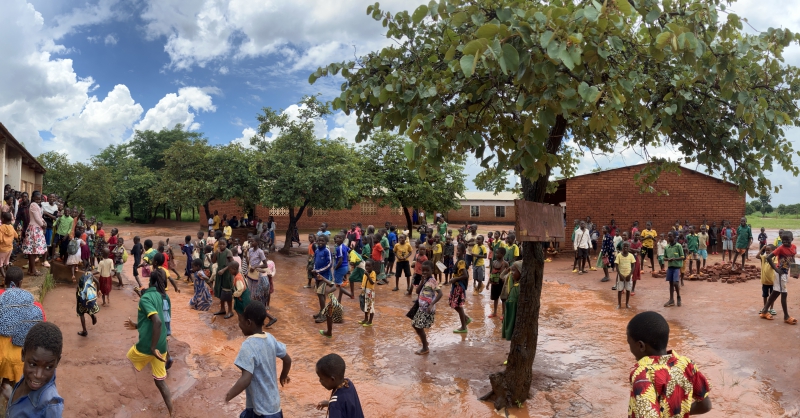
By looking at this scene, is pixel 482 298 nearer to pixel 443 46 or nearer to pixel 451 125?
pixel 443 46

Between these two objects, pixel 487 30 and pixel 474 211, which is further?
pixel 474 211

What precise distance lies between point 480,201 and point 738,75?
129 feet

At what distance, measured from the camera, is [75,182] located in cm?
2959

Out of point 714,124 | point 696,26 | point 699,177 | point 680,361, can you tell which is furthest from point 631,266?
point 699,177

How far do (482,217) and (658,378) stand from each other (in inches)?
1627

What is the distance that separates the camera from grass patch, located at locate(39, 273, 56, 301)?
8.95m

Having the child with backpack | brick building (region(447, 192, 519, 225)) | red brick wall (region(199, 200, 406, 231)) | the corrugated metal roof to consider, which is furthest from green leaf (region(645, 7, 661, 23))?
the corrugated metal roof

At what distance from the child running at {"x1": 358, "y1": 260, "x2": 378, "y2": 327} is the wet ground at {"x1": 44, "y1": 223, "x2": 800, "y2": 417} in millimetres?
233

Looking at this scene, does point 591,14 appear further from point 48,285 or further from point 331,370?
point 48,285

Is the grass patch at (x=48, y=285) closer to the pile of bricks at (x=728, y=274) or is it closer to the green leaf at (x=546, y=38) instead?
the green leaf at (x=546, y=38)

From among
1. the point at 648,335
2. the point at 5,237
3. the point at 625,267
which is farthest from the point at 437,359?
the point at 5,237

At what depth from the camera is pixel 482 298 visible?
12.1 m

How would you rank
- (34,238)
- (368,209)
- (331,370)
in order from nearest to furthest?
(331,370), (34,238), (368,209)

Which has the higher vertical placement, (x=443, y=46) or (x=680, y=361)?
(x=443, y=46)
